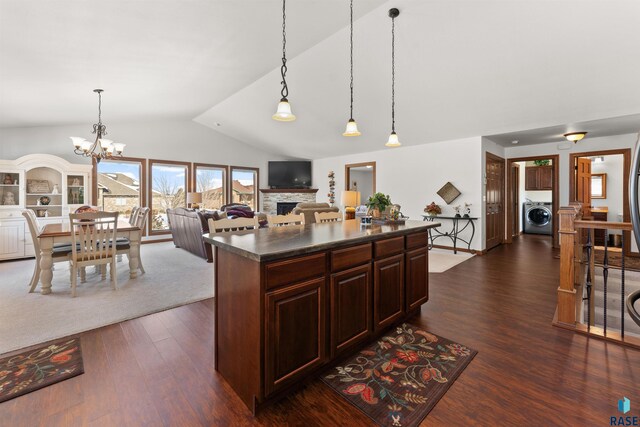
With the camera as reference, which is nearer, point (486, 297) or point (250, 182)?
point (486, 297)

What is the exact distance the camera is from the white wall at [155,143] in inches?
219

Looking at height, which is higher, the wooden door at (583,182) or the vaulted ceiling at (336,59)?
the vaulted ceiling at (336,59)

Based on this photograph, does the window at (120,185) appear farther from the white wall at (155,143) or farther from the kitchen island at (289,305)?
the kitchen island at (289,305)

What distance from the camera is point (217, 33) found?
10.6 feet

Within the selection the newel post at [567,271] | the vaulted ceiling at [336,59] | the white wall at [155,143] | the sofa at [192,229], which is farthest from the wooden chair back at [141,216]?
the newel post at [567,271]

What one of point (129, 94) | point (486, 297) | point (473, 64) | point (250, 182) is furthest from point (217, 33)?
point (250, 182)

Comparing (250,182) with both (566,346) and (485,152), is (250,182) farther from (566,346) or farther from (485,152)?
(566,346)

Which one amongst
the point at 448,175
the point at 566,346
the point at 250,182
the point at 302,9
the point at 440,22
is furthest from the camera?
the point at 250,182

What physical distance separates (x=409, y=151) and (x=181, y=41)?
540cm

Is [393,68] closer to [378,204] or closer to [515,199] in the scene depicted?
[378,204]

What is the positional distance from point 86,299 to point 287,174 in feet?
22.7

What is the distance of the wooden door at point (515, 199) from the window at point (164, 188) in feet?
29.0

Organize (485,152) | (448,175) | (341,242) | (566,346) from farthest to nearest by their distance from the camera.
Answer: (448,175), (485,152), (566,346), (341,242)

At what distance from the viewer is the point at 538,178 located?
8.47 m
